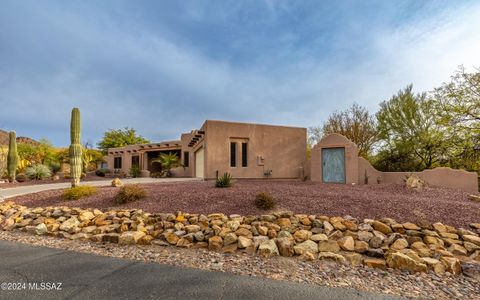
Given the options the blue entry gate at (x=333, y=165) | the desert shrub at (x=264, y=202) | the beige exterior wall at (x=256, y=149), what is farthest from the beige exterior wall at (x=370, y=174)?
the desert shrub at (x=264, y=202)

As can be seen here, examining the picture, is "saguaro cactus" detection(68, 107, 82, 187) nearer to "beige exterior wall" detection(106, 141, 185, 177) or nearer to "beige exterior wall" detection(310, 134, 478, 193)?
"beige exterior wall" detection(106, 141, 185, 177)

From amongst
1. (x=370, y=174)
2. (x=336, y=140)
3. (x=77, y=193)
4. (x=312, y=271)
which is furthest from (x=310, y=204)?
(x=370, y=174)

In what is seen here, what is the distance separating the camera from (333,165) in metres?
12.1

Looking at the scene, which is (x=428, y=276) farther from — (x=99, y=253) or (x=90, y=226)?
(x=90, y=226)

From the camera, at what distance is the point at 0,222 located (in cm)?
602

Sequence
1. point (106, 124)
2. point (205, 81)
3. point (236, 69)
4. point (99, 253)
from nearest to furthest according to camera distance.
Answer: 1. point (99, 253)
2. point (236, 69)
3. point (205, 81)
4. point (106, 124)

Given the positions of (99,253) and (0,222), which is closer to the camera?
(99,253)

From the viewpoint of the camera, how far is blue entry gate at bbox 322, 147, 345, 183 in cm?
1191

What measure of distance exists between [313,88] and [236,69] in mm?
5985

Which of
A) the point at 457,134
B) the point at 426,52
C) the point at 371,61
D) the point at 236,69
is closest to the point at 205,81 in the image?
the point at 236,69

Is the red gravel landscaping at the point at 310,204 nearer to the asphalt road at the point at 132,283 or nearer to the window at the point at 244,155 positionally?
the asphalt road at the point at 132,283

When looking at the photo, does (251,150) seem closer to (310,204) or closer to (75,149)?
(310,204)

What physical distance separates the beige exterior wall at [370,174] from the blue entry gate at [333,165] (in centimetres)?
20

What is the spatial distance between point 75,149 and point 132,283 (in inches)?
334
